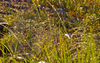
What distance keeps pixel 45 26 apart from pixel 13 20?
0.55m

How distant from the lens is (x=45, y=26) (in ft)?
7.82

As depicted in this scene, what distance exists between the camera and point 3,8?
108 inches

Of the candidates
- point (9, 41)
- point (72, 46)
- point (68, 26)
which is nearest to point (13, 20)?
point (9, 41)

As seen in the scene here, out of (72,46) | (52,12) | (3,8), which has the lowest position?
(72,46)

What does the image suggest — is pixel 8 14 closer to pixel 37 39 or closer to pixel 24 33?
pixel 24 33

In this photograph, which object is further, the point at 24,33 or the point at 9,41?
the point at 24,33

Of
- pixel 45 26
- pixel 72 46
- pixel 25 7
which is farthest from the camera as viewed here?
pixel 25 7

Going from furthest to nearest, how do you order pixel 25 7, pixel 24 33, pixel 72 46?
pixel 25 7 < pixel 24 33 < pixel 72 46

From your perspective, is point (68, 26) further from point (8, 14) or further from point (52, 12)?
point (8, 14)

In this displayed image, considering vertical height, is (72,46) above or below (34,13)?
below

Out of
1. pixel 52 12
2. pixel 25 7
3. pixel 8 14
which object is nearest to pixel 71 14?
pixel 52 12

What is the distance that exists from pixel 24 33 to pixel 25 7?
3.10ft

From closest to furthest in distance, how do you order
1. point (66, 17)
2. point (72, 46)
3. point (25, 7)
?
point (72, 46) < point (66, 17) < point (25, 7)

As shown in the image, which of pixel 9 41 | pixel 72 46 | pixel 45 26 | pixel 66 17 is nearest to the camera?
pixel 72 46
